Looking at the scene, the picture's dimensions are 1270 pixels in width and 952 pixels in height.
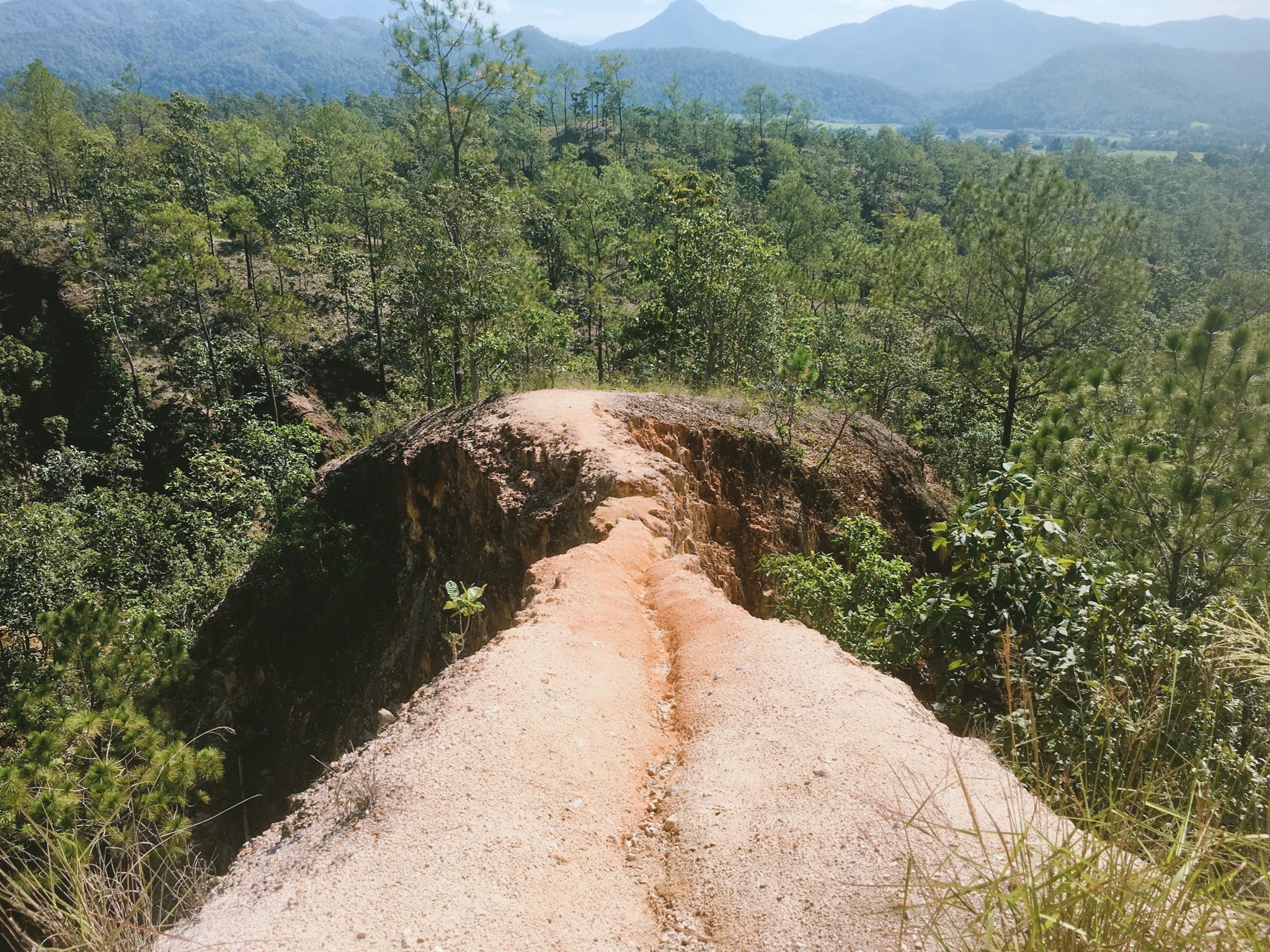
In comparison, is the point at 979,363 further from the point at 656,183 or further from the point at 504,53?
the point at 656,183

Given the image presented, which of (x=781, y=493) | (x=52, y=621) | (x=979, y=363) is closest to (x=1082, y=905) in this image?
(x=781, y=493)

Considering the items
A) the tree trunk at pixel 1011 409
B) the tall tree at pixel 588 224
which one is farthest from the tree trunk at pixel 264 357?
the tree trunk at pixel 1011 409

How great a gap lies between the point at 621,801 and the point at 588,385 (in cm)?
1147

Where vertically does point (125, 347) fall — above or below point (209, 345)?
below

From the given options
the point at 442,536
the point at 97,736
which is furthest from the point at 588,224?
the point at 97,736

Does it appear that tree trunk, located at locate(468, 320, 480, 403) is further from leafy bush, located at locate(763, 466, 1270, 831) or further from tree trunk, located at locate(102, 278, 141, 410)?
tree trunk, located at locate(102, 278, 141, 410)

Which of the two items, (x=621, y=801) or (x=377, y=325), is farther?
(x=377, y=325)

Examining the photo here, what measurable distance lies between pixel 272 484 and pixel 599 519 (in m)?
13.9

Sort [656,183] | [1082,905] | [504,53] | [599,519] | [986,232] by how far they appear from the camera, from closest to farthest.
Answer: [1082,905], [599,519], [986,232], [504,53], [656,183]

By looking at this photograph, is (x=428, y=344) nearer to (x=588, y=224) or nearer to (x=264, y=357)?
(x=264, y=357)

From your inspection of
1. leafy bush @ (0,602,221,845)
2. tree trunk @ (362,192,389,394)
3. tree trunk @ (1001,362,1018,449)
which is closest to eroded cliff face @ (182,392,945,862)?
leafy bush @ (0,602,221,845)

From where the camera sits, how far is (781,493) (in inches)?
511

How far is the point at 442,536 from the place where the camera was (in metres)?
13.2

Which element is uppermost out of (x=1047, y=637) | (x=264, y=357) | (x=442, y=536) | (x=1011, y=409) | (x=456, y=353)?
(x=1047, y=637)
